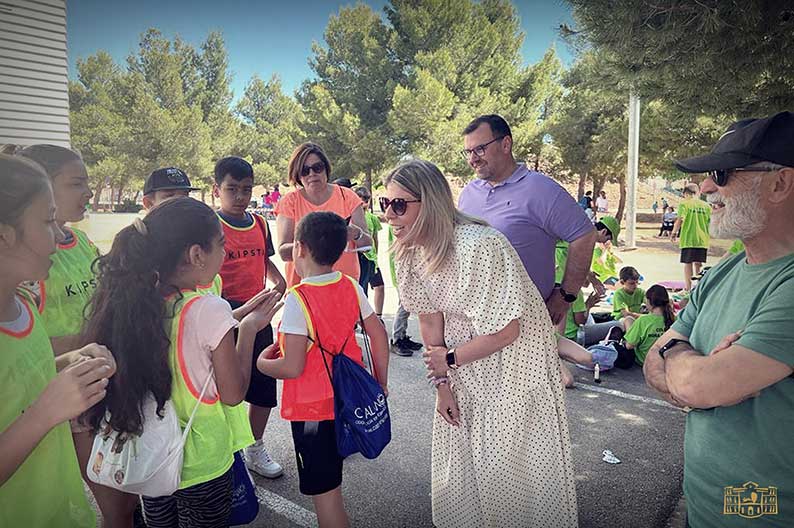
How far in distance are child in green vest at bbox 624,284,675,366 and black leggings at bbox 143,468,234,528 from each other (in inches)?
169

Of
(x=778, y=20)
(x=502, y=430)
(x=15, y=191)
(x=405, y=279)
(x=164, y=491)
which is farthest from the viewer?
(x=778, y=20)

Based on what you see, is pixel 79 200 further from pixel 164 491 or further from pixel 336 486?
pixel 336 486

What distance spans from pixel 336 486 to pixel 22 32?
8.96 m

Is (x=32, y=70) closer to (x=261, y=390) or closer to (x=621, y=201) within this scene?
(x=261, y=390)

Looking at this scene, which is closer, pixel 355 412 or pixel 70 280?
pixel 355 412

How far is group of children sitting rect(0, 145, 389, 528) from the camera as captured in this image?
51.6 inches

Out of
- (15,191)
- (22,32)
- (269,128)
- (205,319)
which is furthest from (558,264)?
(269,128)

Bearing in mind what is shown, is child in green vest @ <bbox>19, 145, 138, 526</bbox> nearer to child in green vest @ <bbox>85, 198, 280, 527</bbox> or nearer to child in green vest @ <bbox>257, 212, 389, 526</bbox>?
child in green vest @ <bbox>85, 198, 280, 527</bbox>

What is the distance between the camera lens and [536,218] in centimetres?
306

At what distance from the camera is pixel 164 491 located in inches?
69.0

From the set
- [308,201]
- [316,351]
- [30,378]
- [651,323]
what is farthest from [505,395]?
[651,323]

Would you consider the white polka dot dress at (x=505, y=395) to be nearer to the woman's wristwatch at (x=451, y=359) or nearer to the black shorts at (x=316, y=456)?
the woman's wristwatch at (x=451, y=359)

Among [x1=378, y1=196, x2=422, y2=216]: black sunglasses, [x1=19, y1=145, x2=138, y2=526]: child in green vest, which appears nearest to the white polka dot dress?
[x1=378, y1=196, x2=422, y2=216]: black sunglasses

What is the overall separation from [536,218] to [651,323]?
2.66m
